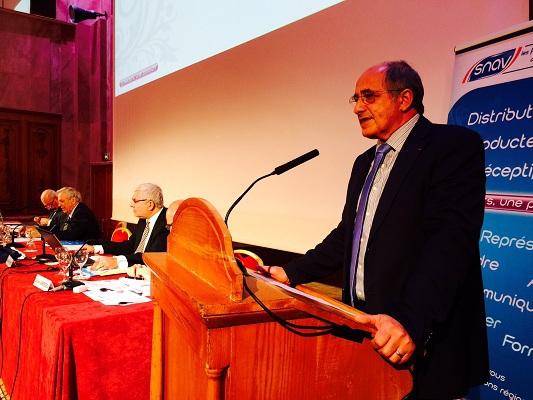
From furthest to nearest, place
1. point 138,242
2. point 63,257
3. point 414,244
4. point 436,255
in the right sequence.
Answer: point 138,242 < point 63,257 < point 414,244 < point 436,255

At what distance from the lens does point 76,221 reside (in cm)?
451

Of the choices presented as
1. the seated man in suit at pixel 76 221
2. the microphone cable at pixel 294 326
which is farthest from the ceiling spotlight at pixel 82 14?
the microphone cable at pixel 294 326

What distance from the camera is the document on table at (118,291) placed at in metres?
1.91

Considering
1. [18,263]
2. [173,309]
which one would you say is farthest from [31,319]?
[173,309]

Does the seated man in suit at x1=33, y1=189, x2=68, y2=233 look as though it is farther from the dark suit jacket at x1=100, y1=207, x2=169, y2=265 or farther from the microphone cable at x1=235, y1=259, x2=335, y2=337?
the microphone cable at x1=235, y1=259, x2=335, y2=337

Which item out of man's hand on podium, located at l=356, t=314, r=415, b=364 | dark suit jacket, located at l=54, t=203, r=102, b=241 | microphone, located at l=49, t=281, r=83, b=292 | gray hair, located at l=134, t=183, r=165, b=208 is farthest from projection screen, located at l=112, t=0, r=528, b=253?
man's hand on podium, located at l=356, t=314, r=415, b=364

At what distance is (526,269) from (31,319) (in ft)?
7.08

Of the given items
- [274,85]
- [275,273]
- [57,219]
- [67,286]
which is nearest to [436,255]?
[275,273]

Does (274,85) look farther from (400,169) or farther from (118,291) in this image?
(400,169)

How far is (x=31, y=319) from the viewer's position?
1.94 metres

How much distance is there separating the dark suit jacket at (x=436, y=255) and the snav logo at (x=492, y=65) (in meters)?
0.91

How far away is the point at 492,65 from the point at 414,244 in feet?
4.04

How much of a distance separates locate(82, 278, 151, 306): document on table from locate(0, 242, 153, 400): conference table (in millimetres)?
52

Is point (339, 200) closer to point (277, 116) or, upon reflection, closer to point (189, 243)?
point (277, 116)
